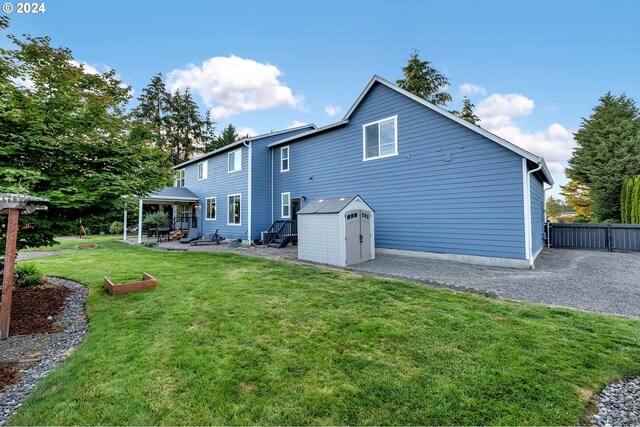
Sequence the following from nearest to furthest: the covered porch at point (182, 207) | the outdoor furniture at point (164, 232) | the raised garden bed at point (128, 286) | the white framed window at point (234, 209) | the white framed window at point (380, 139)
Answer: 1. the raised garden bed at point (128, 286)
2. the white framed window at point (380, 139)
3. the white framed window at point (234, 209)
4. the outdoor furniture at point (164, 232)
5. the covered porch at point (182, 207)

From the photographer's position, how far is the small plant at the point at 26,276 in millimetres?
6043

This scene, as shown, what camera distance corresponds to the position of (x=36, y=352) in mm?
3426

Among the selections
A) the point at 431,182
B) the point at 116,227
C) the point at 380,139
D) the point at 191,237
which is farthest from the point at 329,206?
the point at 116,227

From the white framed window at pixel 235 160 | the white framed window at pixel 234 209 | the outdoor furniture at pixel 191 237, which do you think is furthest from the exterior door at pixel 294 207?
the outdoor furniture at pixel 191 237

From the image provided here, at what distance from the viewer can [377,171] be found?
1127 cm

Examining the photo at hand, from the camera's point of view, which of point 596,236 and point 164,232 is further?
point 164,232

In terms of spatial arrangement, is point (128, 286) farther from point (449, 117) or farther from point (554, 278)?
point (449, 117)

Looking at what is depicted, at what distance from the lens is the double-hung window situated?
1839 centimetres

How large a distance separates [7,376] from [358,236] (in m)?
8.09

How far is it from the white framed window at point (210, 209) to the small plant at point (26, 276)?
1181cm

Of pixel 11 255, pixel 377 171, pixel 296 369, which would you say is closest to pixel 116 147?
pixel 11 255

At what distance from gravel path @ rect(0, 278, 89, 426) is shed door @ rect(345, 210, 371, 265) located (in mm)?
6714

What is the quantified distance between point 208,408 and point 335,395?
3.60 ft

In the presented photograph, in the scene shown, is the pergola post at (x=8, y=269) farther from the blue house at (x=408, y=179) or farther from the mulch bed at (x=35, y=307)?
the blue house at (x=408, y=179)
